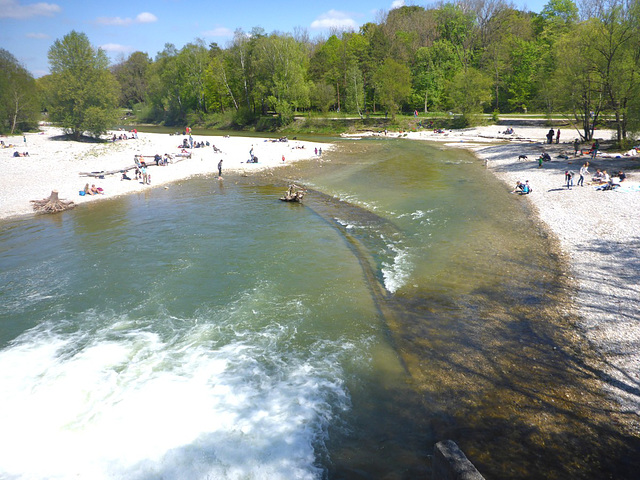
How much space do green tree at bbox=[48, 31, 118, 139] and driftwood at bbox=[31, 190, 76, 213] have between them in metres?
36.6

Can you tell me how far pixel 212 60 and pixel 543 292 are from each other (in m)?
101

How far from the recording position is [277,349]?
11.6 meters

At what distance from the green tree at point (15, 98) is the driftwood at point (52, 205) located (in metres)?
48.5

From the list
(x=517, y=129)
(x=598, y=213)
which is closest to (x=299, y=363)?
(x=598, y=213)

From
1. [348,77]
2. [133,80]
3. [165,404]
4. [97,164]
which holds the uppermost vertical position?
[133,80]

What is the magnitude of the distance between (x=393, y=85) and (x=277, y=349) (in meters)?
76.1

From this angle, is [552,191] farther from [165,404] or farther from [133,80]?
[133,80]

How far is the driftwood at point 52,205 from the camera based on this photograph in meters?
25.9

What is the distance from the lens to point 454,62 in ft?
297

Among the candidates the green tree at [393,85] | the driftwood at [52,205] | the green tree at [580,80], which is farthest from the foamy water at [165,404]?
the green tree at [393,85]

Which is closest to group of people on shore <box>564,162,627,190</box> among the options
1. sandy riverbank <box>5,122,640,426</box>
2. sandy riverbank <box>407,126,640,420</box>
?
sandy riverbank <box>407,126,640,420</box>

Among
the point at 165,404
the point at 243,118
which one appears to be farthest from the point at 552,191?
the point at 243,118

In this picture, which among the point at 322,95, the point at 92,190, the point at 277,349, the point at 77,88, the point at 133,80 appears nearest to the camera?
the point at 277,349

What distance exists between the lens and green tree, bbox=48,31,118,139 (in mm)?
56625
